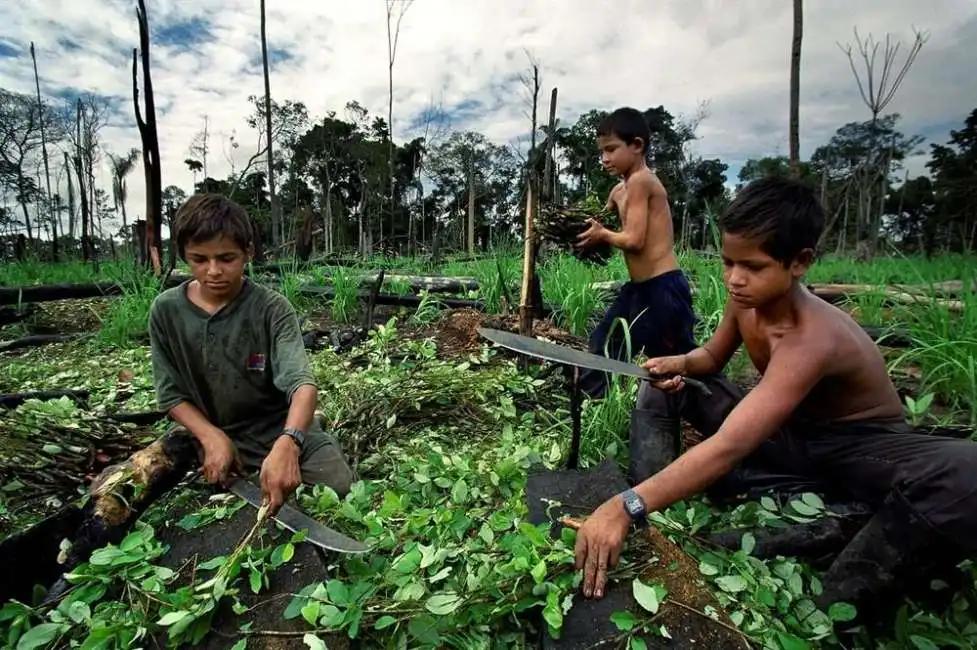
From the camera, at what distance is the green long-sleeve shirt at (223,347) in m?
1.80

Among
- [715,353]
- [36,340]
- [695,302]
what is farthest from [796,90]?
[36,340]

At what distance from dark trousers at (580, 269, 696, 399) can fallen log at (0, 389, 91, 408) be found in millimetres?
2860

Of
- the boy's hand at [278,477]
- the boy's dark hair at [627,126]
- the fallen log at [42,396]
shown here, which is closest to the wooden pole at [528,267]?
the boy's dark hair at [627,126]

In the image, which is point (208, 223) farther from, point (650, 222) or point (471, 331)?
point (471, 331)

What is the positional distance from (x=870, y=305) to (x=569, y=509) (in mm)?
2942

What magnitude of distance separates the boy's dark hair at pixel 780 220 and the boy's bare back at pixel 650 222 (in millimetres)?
1389

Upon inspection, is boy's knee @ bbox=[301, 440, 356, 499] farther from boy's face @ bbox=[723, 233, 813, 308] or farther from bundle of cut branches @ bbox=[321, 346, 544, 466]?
boy's face @ bbox=[723, 233, 813, 308]

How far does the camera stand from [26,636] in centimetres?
107

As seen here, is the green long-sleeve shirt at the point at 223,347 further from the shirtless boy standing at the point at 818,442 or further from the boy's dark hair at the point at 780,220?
the boy's dark hair at the point at 780,220

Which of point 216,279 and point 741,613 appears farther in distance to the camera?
point 216,279

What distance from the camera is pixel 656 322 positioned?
8.96 ft

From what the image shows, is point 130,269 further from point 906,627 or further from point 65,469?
point 906,627

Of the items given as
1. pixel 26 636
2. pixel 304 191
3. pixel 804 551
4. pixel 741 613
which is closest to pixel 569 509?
pixel 741 613

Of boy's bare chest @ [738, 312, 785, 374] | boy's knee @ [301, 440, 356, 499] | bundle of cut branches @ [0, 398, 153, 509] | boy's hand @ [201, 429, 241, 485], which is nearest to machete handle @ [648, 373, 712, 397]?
boy's bare chest @ [738, 312, 785, 374]
